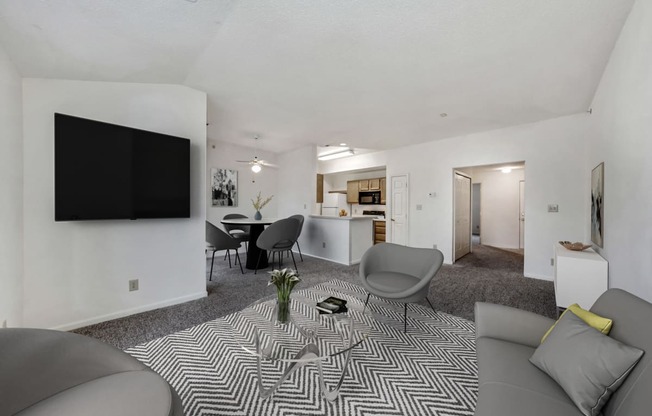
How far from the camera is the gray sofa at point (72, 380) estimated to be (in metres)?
0.98

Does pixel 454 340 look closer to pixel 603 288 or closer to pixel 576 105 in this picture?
pixel 603 288

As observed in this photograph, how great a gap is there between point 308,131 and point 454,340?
3.86m

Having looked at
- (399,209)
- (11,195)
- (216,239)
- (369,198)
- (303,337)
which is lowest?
(303,337)

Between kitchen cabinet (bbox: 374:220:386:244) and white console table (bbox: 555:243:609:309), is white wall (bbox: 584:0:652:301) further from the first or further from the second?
kitchen cabinet (bbox: 374:220:386:244)

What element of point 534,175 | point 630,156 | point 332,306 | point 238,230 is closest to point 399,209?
point 534,175

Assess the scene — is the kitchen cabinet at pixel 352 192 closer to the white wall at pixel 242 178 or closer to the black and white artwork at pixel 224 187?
the white wall at pixel 242 178

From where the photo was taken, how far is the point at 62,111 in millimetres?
2375

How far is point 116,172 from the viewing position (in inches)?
98.3

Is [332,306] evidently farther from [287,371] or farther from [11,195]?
[11,195]

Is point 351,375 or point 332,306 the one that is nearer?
point 351,375

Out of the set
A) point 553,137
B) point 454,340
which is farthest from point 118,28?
point 553,137

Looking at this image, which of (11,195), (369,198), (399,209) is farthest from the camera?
(369,198)

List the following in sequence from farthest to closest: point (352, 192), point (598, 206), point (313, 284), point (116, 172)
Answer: point (352, 192) → point (313, 284) → point (598, 206) → point (116, 172)

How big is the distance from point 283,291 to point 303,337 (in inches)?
12.4
